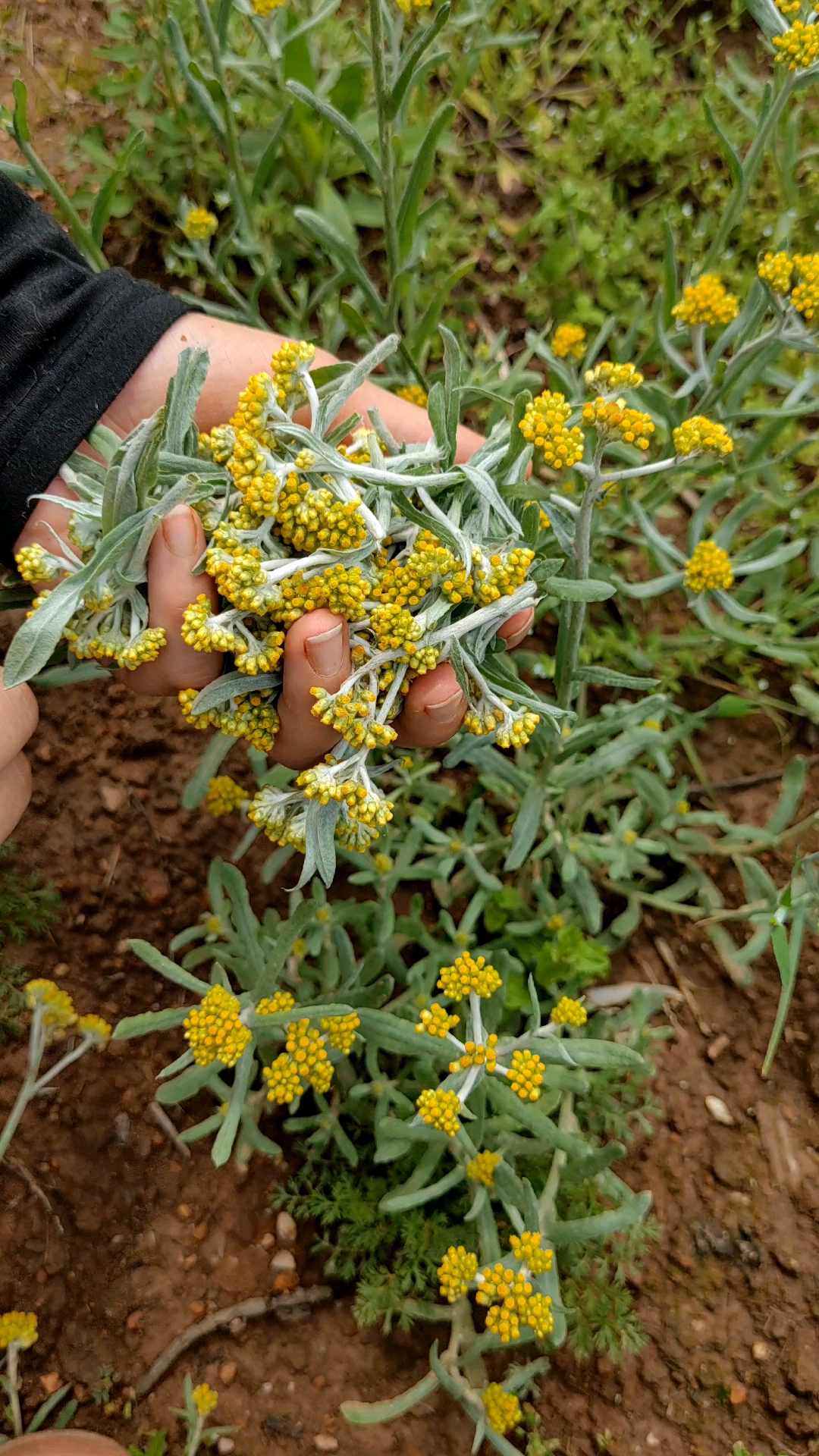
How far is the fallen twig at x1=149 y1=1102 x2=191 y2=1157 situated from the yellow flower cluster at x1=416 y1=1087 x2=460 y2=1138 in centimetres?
78

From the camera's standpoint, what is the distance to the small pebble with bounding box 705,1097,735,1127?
2.18 m

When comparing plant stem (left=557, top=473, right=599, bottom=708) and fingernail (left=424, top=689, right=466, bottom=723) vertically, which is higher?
plant stem (left=557, top=473, right=599, bottom=708)

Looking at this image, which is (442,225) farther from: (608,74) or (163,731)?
(163,731)

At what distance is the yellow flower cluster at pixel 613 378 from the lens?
4.36 feet

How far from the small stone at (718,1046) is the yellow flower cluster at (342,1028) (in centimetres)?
105

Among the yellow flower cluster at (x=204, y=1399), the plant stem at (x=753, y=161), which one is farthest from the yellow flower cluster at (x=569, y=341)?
the yellow flower cluster at (x=204, y=1399)

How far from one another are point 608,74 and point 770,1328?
366 centimetres

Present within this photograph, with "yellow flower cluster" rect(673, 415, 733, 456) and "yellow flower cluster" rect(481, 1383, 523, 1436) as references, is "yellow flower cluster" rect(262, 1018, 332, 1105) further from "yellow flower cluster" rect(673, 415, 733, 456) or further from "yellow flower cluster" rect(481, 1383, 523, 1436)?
"yellow flower cluster" rect(673, 415, 733, 456)

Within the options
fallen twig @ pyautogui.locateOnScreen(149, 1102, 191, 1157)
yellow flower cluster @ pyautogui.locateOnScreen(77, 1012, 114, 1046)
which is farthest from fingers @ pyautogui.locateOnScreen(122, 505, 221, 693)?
fallen twig @ pyautogui.locateOnScreen(149, 1102, 191, 1157)

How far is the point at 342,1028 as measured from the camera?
1.67 meters

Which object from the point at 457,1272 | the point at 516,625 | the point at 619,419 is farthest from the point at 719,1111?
the point at 619,419

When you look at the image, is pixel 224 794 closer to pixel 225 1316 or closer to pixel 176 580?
pixel 176 580

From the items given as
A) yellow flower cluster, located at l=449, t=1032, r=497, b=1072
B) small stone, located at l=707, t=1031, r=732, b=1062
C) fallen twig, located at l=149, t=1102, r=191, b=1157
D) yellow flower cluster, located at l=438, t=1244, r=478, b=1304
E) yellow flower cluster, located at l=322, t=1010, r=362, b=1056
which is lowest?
fallen twig, located at l=149, t=1102, r=191, b=1157

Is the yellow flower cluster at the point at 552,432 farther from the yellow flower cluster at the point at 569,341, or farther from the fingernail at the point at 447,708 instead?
the yellow flower cluster at the point at 569,341
